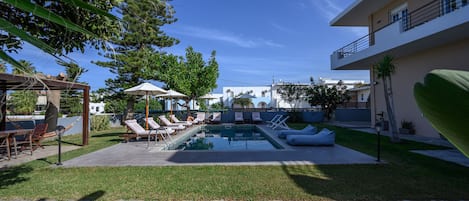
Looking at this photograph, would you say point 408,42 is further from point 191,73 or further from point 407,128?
point 191,73

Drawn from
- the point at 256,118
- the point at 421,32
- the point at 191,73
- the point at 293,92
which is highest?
the point at 421,32

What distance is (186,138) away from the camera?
38.5 ft

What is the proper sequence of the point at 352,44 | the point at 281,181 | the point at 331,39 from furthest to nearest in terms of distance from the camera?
the point at 331,39 < the point at 352,44 < the point at 281,181

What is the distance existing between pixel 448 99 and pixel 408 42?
1091cm

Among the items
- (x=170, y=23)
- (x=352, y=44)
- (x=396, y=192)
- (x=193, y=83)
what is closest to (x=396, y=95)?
(x=352, y=44)

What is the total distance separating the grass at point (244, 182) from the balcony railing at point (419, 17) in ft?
20.1

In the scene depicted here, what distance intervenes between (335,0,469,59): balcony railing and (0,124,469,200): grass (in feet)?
20.1

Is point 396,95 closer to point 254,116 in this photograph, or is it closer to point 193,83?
point 254,116

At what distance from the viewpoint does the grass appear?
400cm

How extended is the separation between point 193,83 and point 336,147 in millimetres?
11106

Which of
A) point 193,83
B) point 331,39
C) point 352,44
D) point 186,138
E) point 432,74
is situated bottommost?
point 186,138

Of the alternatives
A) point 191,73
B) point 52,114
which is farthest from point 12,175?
point 191,73

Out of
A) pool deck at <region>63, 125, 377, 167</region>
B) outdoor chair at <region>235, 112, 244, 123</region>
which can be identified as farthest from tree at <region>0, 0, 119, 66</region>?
outdoor chair at <region>235, 112, 244, 123</region>

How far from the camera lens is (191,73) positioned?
56.3ft
